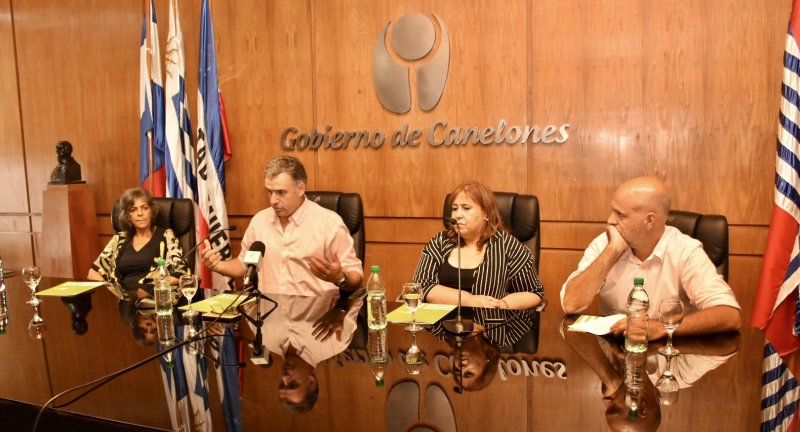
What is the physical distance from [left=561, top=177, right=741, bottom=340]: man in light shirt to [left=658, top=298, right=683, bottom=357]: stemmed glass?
52cm

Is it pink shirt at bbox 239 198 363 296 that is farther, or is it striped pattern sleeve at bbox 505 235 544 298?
pink shirt at bbox 239 198 363 296

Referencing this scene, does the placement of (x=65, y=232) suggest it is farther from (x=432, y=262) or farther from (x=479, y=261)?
(x=479, y=261)

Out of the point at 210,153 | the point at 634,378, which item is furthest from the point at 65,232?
the point at 634,378

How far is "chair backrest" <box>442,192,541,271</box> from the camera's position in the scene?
9.02ft

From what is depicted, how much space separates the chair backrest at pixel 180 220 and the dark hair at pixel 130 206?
0.04 m

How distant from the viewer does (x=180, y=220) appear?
132 inches

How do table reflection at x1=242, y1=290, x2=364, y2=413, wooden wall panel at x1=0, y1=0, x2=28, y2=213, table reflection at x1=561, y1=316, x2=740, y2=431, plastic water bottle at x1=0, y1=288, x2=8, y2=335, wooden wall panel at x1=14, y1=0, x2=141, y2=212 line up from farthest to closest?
wooden wall panel at x1=0, y1=0, x2=28, y2=213, wooden wall panel at x1=14, y1=0, x2=141, y2=212, plastic water bottle at x1=0, y1=288, x2=8, y2=335, table reflection at x1=242, y1=290, x2=364, y2=413, table reflection at x1=561, y1=316, x2=740, y2=431

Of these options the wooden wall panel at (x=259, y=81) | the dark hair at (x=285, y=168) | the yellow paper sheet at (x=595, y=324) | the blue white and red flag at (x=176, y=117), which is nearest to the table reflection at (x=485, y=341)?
the yellow paper sheet at (x=595, y=324)

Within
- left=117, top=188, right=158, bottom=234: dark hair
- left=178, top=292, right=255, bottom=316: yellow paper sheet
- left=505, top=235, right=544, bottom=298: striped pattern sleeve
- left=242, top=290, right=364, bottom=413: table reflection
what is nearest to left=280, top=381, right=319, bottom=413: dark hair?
left=242, top=290, right=364, bottom=413: table reflection

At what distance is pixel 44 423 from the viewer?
1475mm

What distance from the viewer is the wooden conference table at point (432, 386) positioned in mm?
1310

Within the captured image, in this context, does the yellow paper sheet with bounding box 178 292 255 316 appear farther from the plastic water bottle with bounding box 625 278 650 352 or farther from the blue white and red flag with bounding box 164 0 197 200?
the blue white and red flag with bounding box 164 0 197 200

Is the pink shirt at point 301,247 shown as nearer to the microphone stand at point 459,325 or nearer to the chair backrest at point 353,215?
the chair backrest at point 353,215

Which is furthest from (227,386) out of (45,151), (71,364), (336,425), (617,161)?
(45,151)
